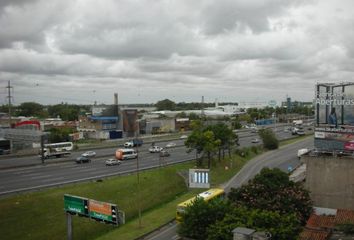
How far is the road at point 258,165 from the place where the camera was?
115 ft

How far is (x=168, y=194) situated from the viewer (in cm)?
5041

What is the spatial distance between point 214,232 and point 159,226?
9.48 metres

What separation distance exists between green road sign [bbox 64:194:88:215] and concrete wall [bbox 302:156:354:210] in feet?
67.2

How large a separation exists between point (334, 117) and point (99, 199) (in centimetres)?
2604

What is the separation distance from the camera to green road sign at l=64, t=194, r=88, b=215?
3129cm

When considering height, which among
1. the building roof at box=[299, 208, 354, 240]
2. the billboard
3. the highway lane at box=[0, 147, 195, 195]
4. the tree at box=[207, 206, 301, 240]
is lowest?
the highway lane at box=[0, 147, 195, 195]

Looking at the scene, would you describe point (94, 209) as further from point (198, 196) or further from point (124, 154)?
point (124, 154)

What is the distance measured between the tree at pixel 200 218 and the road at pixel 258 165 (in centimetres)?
324

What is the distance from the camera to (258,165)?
72.2 m

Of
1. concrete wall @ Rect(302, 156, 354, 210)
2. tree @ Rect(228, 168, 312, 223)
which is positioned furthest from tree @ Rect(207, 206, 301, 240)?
concrete wall @ Rect(302, 156, 354, 210)

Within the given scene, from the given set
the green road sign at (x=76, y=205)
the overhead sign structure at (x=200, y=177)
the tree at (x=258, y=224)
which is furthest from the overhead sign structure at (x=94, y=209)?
the overhead sign structure at (x=200, y=177)

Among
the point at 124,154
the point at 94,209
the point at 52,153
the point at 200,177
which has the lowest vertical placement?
the point at 52,153

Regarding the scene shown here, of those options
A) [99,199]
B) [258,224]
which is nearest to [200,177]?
[99,199]

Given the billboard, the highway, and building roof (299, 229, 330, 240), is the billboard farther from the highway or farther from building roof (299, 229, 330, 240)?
the highway
